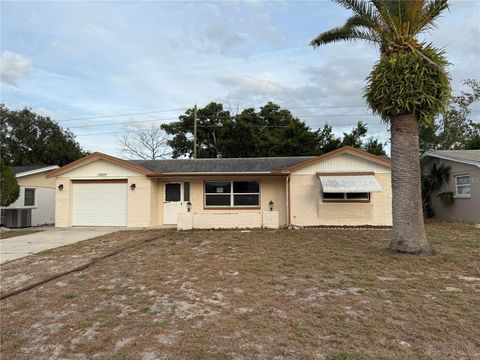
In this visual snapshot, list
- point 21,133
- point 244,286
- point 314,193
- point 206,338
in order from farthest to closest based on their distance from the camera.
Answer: point 21,133 → point 314,193 → point 244,286 → point 206,338

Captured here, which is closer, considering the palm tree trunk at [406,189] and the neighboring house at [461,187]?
the palm tree trunk at [406,189]

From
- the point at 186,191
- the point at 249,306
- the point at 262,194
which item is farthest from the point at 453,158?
the point at 249,306

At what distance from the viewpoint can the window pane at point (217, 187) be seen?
17016mm

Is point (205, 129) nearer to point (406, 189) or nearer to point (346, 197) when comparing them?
point (346, 197)

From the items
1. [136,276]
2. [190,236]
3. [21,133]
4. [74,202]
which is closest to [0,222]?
[74,202]

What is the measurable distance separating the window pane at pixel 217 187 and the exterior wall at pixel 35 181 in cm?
960

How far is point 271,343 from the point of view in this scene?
13.6 feet

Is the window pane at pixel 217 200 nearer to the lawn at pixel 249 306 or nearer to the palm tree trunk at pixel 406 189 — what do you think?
the lawn at pixel 249 306

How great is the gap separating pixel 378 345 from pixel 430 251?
5591 millimetres

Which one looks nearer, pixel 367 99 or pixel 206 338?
pixel 206 338

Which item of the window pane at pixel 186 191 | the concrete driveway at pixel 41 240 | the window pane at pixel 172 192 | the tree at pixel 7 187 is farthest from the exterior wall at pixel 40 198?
the window pane at pixel 186 191

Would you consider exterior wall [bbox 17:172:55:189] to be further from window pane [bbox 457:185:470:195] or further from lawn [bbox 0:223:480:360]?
window pane [bbox 457:185:470:195]

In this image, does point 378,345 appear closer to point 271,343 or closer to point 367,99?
point 271,343

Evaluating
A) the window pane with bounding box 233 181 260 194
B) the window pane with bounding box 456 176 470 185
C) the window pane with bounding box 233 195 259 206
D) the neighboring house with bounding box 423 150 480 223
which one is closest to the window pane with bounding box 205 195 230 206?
the window pane with bounding box 233 195 259 206
